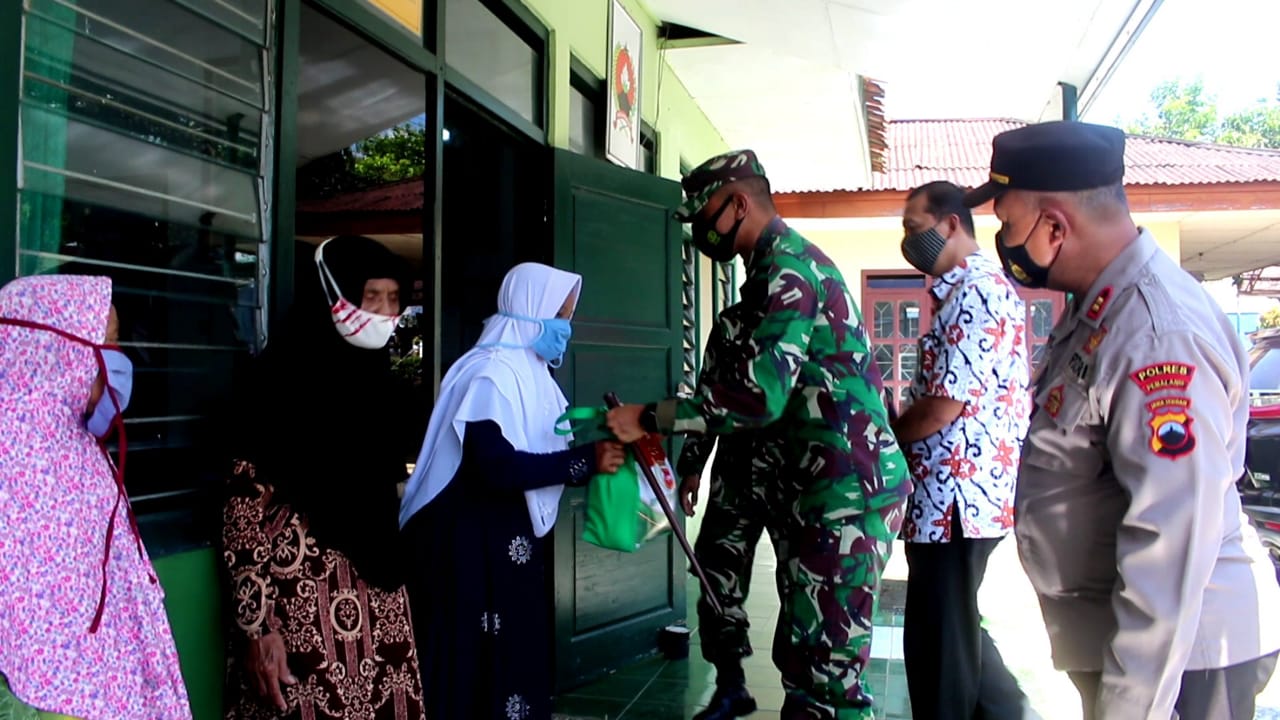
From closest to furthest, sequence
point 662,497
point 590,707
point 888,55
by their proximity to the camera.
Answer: point 662,497 → point 590,707 → point 888,55

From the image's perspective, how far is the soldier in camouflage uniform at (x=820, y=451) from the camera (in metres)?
2.48

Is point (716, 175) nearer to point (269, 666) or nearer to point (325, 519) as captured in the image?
point (325, 519)

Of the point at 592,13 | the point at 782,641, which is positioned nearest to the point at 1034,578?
the point at 782,641

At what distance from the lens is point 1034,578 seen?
5.19ft

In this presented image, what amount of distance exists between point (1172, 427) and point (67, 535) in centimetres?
167

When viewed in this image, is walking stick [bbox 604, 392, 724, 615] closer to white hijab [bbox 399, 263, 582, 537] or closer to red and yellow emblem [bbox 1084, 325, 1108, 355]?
white hijab [bbox 399, 263, 582, 537]

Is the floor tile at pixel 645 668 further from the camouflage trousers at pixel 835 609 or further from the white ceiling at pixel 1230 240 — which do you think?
the white ceiling at pixel 1230 240

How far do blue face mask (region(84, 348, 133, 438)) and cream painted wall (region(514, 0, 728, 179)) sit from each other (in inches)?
108

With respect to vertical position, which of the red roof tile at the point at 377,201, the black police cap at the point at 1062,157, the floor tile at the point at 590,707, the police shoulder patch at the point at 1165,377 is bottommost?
the floor tile at the point at 590,707

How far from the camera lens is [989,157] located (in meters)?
10.3

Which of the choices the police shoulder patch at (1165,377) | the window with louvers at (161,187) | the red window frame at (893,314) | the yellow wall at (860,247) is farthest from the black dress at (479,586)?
the red window frame at (893,314)

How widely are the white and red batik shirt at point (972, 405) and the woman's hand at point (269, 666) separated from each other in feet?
5.89

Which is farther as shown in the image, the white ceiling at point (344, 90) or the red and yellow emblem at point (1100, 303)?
the white ceiling at point (344, 90)

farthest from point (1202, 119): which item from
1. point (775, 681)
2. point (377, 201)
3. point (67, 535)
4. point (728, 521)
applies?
point (67, 535)
